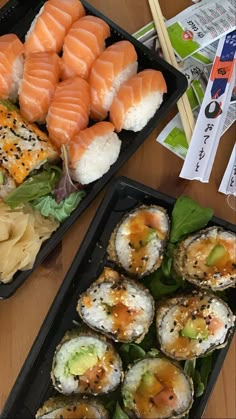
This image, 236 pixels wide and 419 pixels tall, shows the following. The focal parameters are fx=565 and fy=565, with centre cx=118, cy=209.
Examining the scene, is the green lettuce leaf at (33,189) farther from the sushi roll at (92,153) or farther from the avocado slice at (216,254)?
the avocado slice at (216,254)

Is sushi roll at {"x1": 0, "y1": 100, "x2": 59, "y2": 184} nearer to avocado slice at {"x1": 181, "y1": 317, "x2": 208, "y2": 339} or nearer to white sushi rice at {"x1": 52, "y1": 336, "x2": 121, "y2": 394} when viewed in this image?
white sushi rice at {"x1": 52, "y1": 336, "x2": 121, "y2": 394}

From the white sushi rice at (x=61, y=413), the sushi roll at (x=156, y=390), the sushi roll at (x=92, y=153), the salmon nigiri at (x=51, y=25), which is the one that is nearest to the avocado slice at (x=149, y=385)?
the sushi roll at (x=156, y=390)

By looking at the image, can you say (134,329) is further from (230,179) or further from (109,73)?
(109,73)

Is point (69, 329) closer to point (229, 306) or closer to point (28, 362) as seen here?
point (28, 362)

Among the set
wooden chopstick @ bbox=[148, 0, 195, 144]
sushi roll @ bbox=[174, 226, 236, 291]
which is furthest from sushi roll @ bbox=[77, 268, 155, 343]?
wooden chopstick @ bbox=[148, 0, 195, 144]

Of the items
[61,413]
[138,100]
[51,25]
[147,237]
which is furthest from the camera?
[51,25]

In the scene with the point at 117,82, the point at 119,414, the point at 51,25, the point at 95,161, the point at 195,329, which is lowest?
the point at 119,414

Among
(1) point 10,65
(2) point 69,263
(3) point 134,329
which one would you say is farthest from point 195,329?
(1) point 10,65
